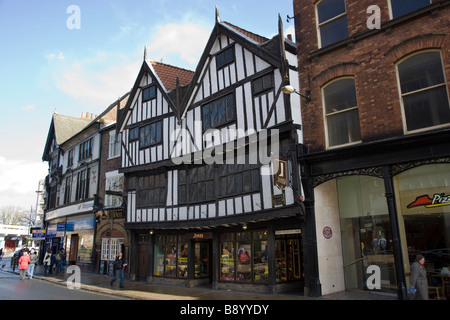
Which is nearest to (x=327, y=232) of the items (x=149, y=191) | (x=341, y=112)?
(x=341, y=112)

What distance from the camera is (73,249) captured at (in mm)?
27438

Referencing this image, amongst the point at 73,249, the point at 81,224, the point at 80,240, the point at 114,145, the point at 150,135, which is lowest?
the point at 73,249

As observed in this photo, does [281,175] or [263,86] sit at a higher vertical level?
[263,86]

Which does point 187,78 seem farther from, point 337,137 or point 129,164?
point 337,137

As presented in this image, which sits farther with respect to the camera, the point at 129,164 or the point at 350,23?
the point at 129,164

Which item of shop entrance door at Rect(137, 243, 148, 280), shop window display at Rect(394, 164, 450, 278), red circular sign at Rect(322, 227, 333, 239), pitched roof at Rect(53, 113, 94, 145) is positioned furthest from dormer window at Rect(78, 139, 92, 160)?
shop window display at Rect(394, 164, 450, 278)

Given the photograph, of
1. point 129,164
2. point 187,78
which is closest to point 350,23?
point 187,78

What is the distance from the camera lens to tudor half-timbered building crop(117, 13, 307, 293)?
13039mm

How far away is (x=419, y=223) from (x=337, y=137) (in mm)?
3660

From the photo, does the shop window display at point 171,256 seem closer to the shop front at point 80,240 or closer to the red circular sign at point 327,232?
the shop front at point 80,240

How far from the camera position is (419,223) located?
10.2 meters

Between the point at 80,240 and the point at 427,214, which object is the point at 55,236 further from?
the point at 427,214

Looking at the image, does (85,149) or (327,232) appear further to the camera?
(85,149)

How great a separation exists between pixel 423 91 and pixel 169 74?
48.1 ft
